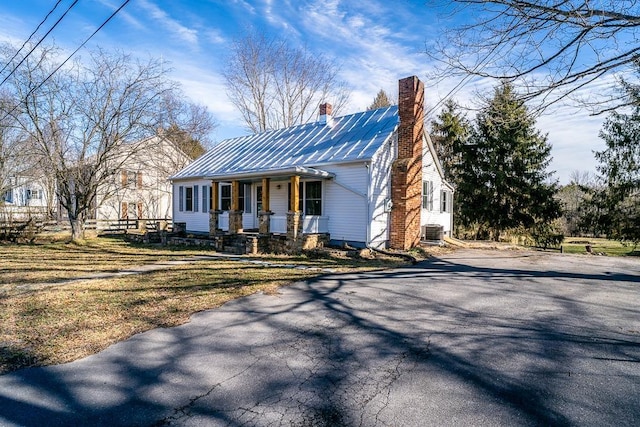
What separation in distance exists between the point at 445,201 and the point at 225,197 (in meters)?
11.3

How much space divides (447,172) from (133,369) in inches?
1136

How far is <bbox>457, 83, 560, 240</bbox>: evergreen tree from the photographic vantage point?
801 inches

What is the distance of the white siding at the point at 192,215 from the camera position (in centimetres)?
1861

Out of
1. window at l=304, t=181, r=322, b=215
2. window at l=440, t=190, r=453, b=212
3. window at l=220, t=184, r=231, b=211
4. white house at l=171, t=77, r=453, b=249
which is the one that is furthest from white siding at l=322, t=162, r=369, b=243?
window at l=440, t=190, r=453, b=212

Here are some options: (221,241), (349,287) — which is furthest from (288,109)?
(349,287)

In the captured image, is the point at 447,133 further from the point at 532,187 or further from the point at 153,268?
the point at 153,268

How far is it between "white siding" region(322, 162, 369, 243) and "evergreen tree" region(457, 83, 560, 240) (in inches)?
435

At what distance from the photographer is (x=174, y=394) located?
3119 mm

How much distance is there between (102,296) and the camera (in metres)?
6.48

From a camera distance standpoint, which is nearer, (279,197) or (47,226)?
(279,197)

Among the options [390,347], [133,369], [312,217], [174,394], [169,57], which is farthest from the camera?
[169,57]

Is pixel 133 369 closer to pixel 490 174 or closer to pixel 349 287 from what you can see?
pixel 349 287

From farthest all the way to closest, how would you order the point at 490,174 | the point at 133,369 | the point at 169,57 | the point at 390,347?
the point at 490,174 < the point at 169,57 < the point at 390,347 < the point at 133,369

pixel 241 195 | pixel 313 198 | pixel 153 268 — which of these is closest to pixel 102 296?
pixel 153 268
